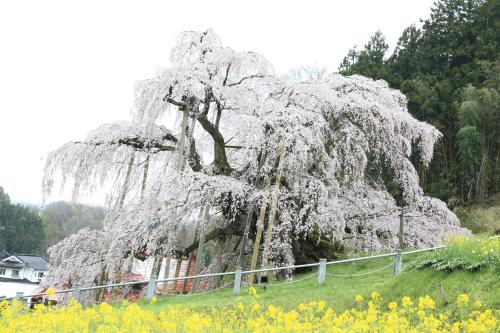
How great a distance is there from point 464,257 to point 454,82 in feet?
94.2

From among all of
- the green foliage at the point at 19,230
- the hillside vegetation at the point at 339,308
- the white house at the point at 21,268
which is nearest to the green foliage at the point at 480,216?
the hillside vegetation at the point at 339,308

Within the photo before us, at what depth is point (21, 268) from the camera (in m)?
61.5

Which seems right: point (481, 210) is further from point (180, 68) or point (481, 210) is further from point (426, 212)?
point (180, 68)

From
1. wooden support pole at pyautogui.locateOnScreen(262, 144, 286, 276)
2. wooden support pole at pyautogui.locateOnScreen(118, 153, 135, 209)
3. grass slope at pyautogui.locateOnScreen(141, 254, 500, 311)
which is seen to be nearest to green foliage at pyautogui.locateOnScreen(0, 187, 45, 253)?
wooden support pole at pyautogui.locateOnScreen(118, 153, 135, 209)

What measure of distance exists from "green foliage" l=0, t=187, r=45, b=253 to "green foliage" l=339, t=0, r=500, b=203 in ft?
158

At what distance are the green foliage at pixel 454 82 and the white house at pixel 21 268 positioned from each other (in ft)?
127

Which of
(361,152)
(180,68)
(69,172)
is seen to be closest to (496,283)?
(361,152)

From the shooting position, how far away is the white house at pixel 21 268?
61094mm

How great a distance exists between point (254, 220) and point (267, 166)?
7.51 feet

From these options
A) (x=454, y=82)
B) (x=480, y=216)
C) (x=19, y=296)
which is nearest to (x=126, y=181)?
(x=19, y=296)

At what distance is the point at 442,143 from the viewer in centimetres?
3350

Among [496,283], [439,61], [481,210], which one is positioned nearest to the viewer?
[496,283]

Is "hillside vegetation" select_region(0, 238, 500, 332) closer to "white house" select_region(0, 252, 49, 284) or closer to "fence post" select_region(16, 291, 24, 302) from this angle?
"fence post" select_region(16, 291, 24, 302)

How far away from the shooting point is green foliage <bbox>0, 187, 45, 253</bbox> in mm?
73250
